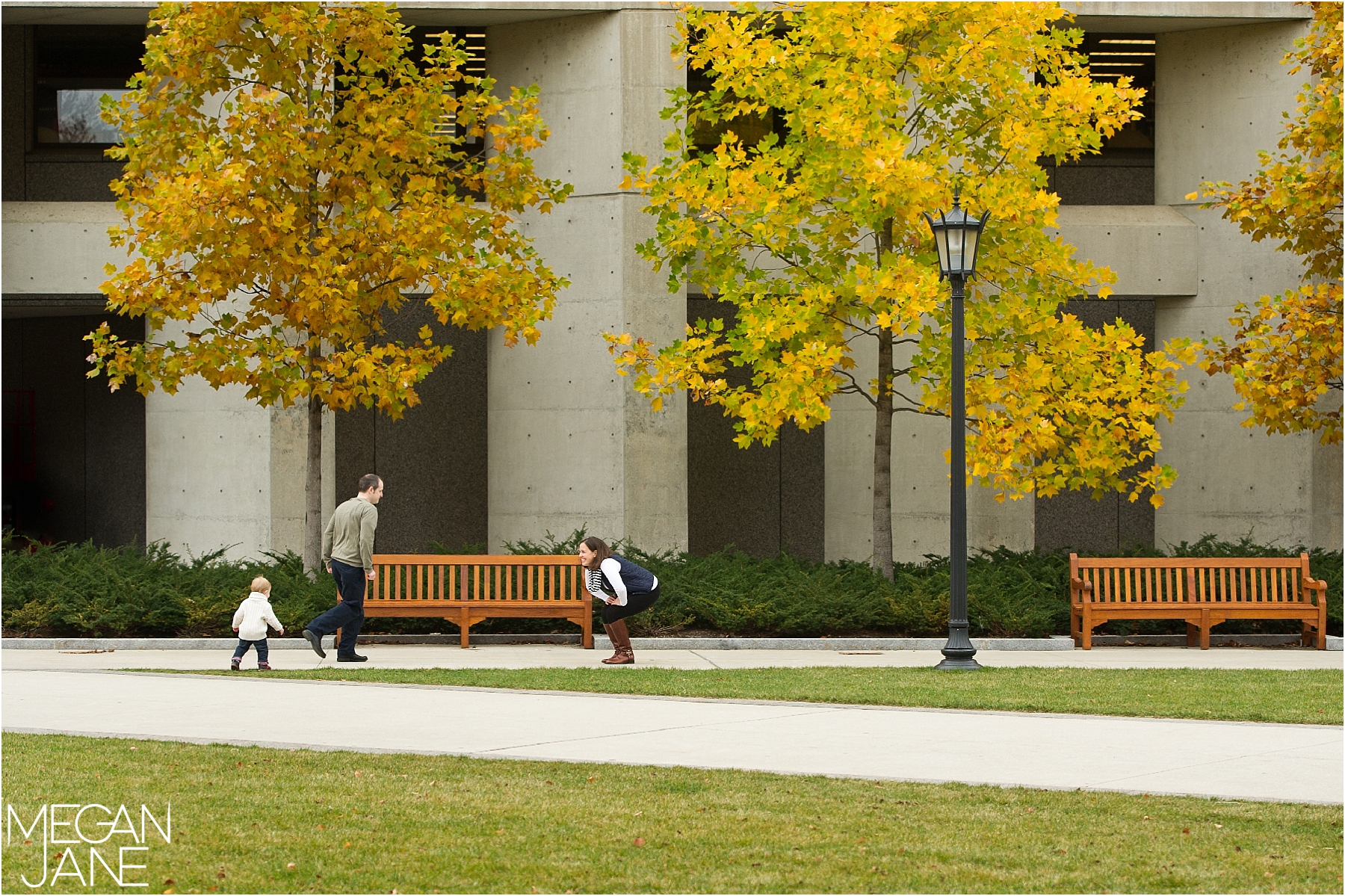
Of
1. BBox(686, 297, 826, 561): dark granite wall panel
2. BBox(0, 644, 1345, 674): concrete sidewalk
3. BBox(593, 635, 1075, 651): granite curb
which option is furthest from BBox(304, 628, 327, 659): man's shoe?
BBox(686, 297, 826, 561): dark granite wall panel

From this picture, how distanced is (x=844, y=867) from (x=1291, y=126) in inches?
605

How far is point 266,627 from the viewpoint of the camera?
Result: 13836mm

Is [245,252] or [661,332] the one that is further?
[661,332]

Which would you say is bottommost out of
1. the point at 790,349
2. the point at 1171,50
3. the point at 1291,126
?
the point at 790,349

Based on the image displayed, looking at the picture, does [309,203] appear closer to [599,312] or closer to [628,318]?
[599,312]

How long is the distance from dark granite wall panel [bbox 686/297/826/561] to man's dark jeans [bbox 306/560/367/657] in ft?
38.3

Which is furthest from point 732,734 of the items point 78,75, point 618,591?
point 78,75

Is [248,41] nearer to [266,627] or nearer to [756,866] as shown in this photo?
[266,627]

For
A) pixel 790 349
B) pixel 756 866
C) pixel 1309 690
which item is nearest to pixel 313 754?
pixel 756 866

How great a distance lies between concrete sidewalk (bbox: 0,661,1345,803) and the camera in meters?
8.41

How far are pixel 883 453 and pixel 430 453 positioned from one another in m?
9.77

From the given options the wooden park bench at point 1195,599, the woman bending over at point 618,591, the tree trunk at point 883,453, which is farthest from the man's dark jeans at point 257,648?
the wooden park bench at point 1195,599

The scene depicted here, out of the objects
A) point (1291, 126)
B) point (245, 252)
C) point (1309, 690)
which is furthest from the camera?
point (1291, 126)

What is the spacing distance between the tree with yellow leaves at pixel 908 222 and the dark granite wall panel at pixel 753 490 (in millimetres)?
8189
